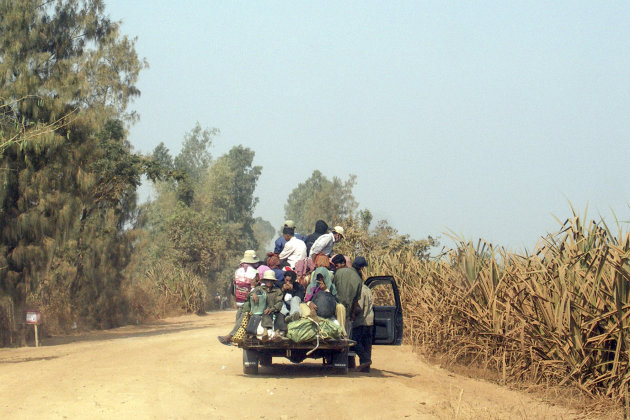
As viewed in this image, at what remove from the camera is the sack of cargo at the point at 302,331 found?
11.6 m

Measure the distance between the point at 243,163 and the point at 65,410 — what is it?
89.5 m

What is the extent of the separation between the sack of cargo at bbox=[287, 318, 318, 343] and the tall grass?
3.20m

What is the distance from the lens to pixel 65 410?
940cm

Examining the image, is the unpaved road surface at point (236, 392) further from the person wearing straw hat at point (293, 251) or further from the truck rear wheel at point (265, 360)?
the person wearing straw hat at point (293, 251)

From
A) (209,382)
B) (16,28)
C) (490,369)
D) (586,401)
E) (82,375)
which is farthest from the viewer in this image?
(16,28)

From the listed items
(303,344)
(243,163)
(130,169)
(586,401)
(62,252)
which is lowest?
(586,401)

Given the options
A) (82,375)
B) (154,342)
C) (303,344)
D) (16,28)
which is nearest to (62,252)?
(16,28)

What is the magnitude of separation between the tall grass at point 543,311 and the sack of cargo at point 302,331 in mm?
3204

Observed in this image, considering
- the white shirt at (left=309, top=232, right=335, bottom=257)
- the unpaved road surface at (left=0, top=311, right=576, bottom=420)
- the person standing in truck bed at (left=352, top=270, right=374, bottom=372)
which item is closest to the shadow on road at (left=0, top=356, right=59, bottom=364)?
the unpaved road surface at (left=0, top=311, right=576, bottom=420)

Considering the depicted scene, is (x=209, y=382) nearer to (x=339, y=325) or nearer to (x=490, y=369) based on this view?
(x=339, y=325)

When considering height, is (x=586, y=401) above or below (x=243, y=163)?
below

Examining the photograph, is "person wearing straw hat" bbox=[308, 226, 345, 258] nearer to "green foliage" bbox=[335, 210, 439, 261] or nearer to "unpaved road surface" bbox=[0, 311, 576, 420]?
"unpaved road surface" bbox=[0, 311, 576, 420]

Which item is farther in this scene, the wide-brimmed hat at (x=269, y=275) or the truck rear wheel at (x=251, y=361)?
the truck rear wheel at (x=251, y=361)

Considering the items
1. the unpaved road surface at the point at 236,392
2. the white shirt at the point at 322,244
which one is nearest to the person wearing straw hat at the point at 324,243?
the white shirt at the point at 322,244
